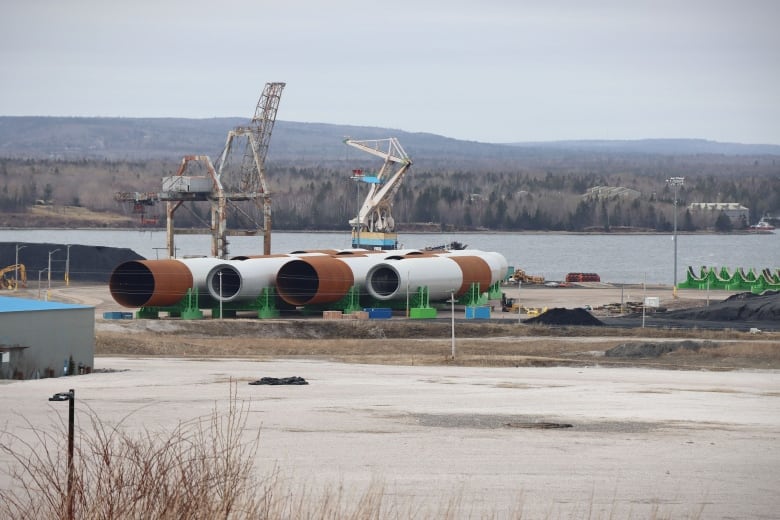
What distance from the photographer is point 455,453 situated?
24.6 m

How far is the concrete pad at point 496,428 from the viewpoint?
2120 centimetres

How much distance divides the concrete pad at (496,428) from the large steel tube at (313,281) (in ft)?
71.7

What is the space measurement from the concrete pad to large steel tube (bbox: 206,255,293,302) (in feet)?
71.3

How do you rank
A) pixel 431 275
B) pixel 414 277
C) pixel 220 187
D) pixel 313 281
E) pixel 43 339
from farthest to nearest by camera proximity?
pixel 220 187
pixel 431 275
pixel 414 277
pixel 313 281
pixel 43 339

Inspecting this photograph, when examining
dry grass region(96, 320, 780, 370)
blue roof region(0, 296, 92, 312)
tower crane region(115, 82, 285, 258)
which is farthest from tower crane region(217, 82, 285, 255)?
blue roof region(0, 296, 92, 312)

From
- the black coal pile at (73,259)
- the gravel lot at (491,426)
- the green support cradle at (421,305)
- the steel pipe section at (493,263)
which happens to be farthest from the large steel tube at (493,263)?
the gravel lot at (491,426)

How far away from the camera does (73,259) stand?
96.3 metres

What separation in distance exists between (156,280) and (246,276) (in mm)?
4269

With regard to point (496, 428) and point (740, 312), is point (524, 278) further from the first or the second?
point (496, 428)

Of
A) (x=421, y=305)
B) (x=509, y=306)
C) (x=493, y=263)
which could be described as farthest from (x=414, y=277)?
(x=493, y=263)

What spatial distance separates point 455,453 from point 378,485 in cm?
376

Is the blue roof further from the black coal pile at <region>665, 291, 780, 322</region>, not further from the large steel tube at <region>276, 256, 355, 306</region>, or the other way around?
the black coal pile at <region>665, 291, 780, 322</region>

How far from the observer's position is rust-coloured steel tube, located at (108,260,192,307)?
6341 centimetres

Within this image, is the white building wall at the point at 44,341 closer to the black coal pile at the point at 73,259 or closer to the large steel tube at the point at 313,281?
the large steel tube at the point at 313,281
